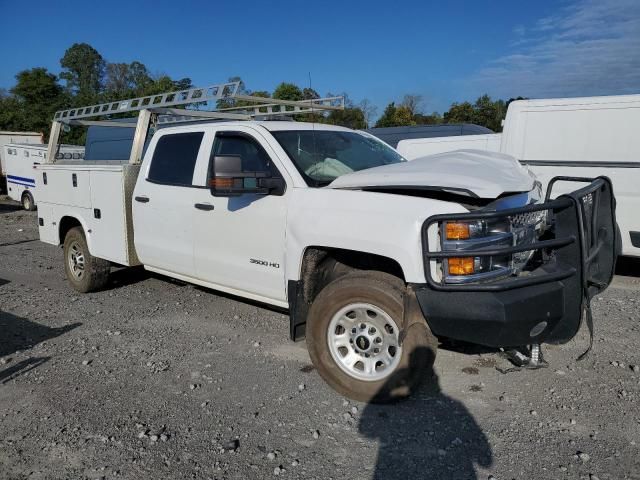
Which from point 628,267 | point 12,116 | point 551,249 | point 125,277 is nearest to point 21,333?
point 125,277

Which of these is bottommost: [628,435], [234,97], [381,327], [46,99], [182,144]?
[628,435]

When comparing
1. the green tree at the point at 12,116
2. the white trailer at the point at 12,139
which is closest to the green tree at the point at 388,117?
the white trailer at the point at 12,139

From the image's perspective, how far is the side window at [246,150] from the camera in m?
4.20

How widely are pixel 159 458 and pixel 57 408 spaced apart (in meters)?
1.07

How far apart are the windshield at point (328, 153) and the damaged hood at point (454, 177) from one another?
Result: 0.42 meters

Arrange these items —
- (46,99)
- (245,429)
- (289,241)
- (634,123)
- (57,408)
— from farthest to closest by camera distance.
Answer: (46,99)
(634,123)
(289,241)
(57,408)
(245,429)

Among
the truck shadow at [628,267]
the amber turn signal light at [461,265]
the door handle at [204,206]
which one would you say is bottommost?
the truck shadow at [628,267]

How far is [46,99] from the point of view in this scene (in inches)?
1726

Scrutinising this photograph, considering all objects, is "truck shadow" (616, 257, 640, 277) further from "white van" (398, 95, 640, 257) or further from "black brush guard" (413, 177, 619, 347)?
"black brush guard" (413, 177, 619, 347)

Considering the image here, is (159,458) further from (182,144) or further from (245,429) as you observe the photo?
(182,144)

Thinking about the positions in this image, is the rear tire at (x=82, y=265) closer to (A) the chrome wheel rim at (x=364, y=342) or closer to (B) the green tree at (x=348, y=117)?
(B) the green tree at (x=348, y=117)

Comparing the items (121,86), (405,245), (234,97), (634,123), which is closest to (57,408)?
(405,245)

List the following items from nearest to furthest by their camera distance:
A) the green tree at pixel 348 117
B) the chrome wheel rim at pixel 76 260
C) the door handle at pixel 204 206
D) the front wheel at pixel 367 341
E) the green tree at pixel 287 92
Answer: the front wheel at pixel 367 341, the door handle at pixel 204 206, the green tree at pixel 348 117, the chrome wheel rim at pixel 76 260, the green tree at pixel 287 92

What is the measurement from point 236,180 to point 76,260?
3.73 meters
